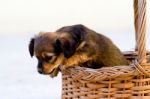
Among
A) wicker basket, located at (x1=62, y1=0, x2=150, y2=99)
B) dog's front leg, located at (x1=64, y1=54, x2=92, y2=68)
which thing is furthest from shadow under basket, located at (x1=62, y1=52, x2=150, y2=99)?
dog's front leg, located at (x1=64, y1=54, x2=92, y2=68)

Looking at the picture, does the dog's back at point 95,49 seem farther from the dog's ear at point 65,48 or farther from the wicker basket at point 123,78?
the wicker basket at point 123,78

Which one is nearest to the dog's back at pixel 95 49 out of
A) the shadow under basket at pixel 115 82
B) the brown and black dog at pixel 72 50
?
the brown and black dog at pixel 72 50

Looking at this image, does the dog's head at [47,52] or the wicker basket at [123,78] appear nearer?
the wicker basket at [123,78]

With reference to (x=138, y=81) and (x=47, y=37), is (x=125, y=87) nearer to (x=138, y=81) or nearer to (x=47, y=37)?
(x=138, y=81)

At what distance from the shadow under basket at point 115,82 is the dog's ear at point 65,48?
169mm

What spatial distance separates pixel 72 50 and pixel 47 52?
0.29ft

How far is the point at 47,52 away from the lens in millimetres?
1368

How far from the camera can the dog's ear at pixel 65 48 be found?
1.32 meters

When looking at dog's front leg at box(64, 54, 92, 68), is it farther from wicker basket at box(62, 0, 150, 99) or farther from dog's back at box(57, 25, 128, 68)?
wicker basket at box(62, 0, 150, 99)

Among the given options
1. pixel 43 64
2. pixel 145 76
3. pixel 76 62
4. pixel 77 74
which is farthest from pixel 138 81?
pixel 43 64

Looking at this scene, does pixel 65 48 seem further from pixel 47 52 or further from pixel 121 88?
pixel 121 88

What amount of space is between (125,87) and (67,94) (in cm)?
21

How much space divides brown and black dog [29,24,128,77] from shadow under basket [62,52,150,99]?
16 cm

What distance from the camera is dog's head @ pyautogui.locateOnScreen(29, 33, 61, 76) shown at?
1351mm
